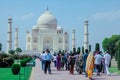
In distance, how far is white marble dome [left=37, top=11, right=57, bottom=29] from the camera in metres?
82.8

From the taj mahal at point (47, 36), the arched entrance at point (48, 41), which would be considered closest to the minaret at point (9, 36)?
the taj mahal at point (47, 36)

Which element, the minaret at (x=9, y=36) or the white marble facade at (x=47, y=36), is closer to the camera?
the minaret at (x=9, y=36)

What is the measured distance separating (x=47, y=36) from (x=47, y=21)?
4907 mm

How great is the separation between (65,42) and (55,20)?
695 cm

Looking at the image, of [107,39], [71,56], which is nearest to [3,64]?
[71,56]

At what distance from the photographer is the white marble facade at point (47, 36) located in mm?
83812

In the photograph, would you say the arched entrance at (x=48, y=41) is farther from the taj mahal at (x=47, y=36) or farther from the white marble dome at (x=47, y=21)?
the white marble dome at (x=47, y=21)

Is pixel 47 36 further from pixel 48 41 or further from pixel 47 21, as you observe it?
pixel 47 21

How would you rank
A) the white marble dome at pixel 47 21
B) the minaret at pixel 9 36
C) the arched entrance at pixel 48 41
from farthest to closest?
the arched entrance at pixel 48 41, the white marble dome at pixel 47 21, the minaret at pixel 9 36

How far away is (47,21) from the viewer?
83062mm

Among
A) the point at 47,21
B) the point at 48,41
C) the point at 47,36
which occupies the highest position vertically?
the point at 47,21

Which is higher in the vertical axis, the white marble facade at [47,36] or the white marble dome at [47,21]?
the white marble dome at [47,21]

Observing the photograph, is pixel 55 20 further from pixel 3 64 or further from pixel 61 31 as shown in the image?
pixel 3 64

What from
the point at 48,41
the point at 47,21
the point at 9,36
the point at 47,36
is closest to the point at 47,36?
the point at 47,36
